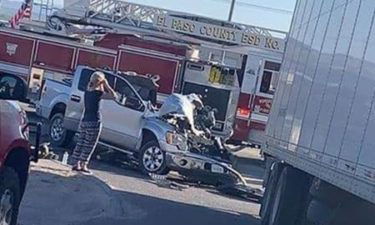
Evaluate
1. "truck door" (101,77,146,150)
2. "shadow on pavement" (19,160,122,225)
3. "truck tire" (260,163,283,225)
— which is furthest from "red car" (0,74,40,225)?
"truck door" (101,77,146,150)

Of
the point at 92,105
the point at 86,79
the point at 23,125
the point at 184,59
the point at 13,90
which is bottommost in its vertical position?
the point at 92,105

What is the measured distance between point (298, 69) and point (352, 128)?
4621mm

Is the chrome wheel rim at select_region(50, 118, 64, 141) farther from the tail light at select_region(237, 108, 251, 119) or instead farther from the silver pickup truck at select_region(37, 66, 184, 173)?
the tail light at select_region(237, 108, 251, 119)

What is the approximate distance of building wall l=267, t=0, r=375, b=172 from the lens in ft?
26.7

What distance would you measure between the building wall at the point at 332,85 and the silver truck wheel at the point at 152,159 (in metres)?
5.38

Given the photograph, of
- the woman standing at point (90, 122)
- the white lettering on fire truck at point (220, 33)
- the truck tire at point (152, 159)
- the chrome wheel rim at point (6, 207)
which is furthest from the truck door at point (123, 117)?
the white lettering on fire truck at point (220, 33)

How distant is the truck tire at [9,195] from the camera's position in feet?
28.0

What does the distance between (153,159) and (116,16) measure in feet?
47.0

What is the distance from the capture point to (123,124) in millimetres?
20438

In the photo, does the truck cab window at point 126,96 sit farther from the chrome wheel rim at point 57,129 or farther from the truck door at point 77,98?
the chrome wheel rim at point 57,129

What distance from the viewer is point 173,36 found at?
3195 cm

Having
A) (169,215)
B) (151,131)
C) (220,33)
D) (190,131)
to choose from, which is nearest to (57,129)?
(151,131)

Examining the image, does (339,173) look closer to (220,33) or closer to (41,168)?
(41,168)

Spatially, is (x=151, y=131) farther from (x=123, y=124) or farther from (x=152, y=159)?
(x=123, y=124)
